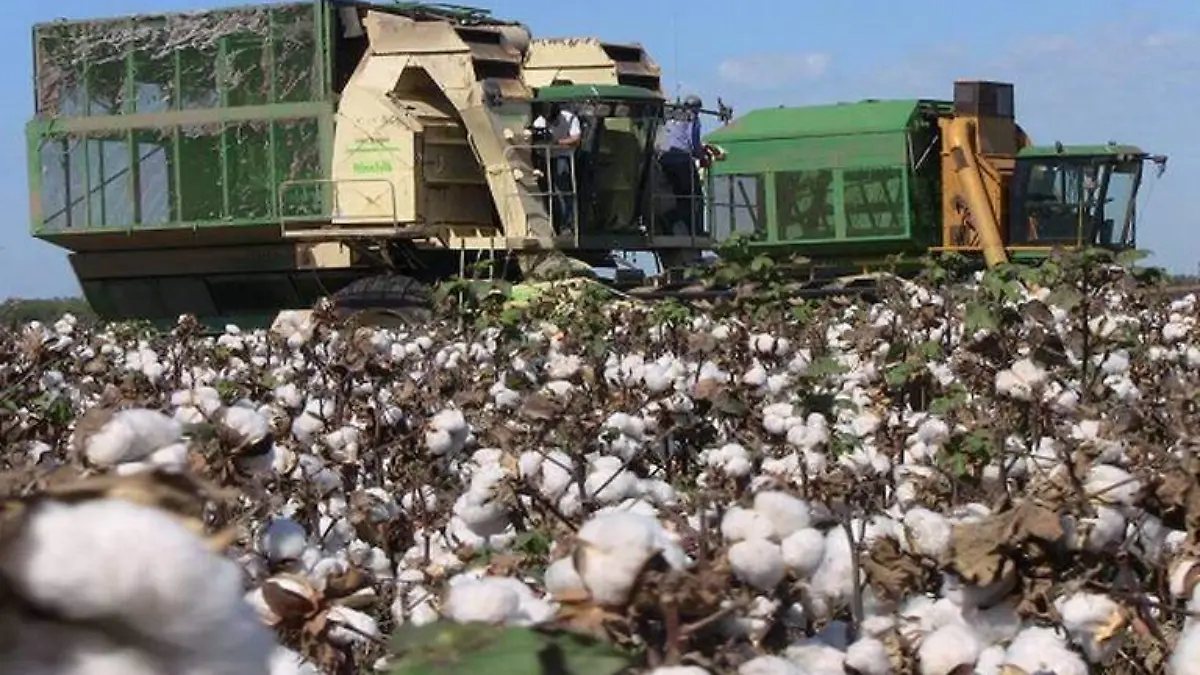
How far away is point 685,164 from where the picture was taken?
84.3 feet

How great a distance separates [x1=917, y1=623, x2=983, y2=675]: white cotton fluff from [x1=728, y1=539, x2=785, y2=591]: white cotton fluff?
311 mm

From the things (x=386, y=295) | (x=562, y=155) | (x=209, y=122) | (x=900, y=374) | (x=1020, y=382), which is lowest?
(x=386, y=295)

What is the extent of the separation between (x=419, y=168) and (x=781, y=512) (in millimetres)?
22116

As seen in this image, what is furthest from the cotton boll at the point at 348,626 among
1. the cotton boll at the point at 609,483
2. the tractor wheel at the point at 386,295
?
the tractor wheel at the point at 386,295

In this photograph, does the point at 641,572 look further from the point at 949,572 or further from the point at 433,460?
the point at 433,460

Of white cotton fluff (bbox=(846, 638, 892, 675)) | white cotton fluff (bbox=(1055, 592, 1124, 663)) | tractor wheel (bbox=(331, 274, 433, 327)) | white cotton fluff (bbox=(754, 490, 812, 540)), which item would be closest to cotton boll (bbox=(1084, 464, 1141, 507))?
white cotton fluff (bbox=(1055, 592, 1124, 663))

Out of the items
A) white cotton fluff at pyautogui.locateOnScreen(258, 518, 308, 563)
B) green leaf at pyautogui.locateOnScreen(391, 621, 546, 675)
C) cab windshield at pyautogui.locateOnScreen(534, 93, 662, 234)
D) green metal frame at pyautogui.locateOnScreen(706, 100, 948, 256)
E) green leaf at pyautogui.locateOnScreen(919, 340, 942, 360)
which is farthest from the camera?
green metal frame at pyautogui.locateOnScreen(706, 100, 948, 256)

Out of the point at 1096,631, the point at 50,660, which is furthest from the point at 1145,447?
the point at 50,660

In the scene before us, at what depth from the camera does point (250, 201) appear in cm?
2469

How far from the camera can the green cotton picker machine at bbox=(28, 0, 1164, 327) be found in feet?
78.1

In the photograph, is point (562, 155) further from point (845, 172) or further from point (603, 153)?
point (845, 172)

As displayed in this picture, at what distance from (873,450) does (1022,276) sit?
153 inches

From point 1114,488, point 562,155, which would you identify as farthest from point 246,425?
point 562,155

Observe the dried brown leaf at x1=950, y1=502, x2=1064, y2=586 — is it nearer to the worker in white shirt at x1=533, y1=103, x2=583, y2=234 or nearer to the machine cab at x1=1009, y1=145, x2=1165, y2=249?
the worker in white shirt at x1=533, y1=103, x2=583, y2=234
